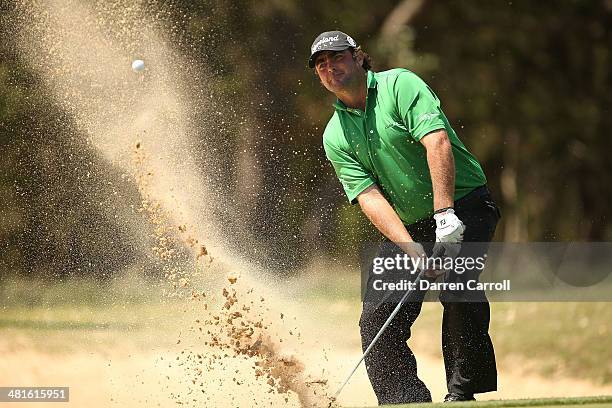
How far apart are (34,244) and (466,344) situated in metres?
7.49

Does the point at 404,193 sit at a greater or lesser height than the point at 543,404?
greater

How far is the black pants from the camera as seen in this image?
5336 mm

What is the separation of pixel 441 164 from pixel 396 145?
0.93 ft

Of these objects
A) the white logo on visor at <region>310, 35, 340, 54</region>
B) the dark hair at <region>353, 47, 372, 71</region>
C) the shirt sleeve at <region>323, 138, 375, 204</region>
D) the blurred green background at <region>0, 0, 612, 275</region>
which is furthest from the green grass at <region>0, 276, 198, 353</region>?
the white logo on visor at <region>310, 35, 340, 54</region>

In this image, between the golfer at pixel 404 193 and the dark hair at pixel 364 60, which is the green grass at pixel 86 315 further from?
the dark hair at pixel 364 60

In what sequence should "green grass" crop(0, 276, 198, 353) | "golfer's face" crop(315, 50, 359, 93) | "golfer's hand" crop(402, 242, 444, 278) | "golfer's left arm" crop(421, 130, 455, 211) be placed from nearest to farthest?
"golfer's left arm" crop(421, 130, 455, 211), "golfer's hand" crop(402, 242, 444, 278), "golfer's face" crop(315, 50, 359, 93), "green grass" crop(0, 276, 198, 353)

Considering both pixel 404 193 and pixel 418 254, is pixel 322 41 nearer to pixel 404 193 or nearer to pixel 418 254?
pixel 404 193

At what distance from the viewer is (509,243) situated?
14406mm

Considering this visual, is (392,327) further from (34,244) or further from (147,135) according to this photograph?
(34,244)

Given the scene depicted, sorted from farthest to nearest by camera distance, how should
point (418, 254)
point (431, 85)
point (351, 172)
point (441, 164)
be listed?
point (431, 85)
point (351, 172)
point (418, 254)
point (441, 164)

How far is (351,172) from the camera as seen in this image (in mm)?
5508

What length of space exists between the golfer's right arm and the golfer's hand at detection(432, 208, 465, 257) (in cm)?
13

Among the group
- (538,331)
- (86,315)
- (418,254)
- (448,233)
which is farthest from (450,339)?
(86,315)

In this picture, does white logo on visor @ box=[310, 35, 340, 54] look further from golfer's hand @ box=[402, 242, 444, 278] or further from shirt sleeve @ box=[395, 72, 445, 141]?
golfer's hand @ box=[402, 242, 444, 278]
